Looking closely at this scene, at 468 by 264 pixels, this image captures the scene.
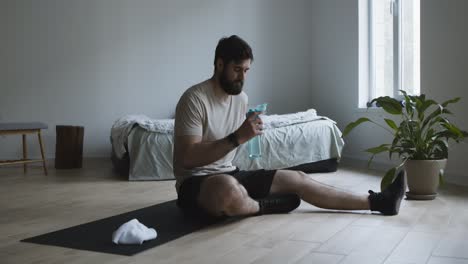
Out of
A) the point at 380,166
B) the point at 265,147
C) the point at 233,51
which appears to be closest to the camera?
the point at 233,51

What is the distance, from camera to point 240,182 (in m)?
2.45

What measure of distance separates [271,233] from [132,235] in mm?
590

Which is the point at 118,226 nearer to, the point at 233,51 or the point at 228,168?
the point at 228,168

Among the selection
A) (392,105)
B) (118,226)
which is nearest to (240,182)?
(118,226)

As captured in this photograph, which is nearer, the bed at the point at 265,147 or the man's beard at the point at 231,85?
the man's beard at the point at 231,85

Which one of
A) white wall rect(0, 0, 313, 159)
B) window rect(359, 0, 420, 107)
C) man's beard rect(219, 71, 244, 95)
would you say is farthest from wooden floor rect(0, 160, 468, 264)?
white wall rect(0, 0, 313, 159)

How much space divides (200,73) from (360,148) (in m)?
1.95

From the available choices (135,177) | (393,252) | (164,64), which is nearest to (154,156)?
(135,177)

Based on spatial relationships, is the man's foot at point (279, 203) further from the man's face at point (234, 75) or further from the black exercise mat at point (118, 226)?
the man's face at point (234, 75)

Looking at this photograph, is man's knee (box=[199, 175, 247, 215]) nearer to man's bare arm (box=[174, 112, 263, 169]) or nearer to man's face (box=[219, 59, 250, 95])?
man's bare arm (box=[174, 112, 263, 169])

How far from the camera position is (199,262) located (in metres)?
1.83

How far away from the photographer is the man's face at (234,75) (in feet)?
7.73

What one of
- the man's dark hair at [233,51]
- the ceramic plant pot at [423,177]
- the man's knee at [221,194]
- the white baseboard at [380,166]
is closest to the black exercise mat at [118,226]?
the man's knee at [221,194]

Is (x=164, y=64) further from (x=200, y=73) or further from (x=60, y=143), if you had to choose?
(x=60, y=143)
